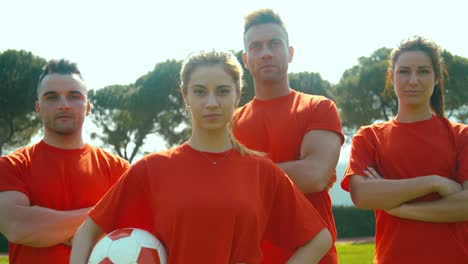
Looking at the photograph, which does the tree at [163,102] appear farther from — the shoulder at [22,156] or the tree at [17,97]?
the shoulder at [22,156]

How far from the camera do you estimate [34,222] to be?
4.10 m

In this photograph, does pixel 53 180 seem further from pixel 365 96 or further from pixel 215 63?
pixel 365 96

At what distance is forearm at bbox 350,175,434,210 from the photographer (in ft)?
13.3

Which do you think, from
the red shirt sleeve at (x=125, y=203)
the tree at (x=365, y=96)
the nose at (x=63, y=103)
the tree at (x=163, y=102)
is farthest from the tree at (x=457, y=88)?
the red shirt sleeve at (x=125, y=203)

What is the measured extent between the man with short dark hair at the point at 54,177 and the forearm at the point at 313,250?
164 centimetres

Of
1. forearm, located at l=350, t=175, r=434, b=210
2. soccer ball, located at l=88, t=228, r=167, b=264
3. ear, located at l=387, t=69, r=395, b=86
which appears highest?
ear, located at l=387, t=69, r=395, b=86

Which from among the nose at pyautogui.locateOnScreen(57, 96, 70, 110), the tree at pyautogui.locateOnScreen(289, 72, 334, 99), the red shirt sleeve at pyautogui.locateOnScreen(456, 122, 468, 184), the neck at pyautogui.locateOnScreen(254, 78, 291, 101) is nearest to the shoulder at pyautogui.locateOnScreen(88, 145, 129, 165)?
the nose at pyautogui.locateOnScreen(57, 96, 70, 110)

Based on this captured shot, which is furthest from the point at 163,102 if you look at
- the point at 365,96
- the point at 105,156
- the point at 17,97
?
the point at 105,156

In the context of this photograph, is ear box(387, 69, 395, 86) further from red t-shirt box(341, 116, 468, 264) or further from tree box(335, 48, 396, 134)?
tree box(335, 48, 396, 134)

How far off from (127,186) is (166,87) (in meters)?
40.0

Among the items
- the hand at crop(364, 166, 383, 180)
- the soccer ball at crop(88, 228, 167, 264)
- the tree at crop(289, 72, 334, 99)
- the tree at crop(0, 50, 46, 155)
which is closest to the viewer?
the soccer ball at crop(88, 228, 167, 264)

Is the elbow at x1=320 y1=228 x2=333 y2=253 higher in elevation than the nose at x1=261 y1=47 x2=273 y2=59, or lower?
lower

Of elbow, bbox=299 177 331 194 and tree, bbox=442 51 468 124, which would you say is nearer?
elbow, bbox=299 177 331 194

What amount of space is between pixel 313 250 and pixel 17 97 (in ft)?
120
